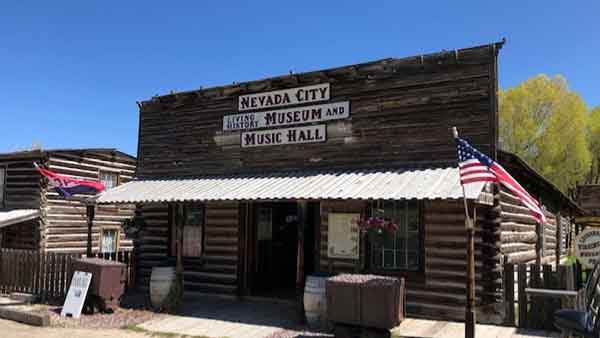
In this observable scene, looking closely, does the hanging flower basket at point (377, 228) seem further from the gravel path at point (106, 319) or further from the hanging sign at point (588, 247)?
the gravel path at point (106, 319)

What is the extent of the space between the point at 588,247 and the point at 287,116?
269 inches

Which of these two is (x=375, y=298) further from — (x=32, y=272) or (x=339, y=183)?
(x=32, y=272)

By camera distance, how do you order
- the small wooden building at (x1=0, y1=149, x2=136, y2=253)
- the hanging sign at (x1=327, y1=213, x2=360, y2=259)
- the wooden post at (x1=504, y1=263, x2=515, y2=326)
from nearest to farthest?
the wooden post at (x1=504, y1=263, x2=515, y2=326) → the hanging sign at (x1=327, y1=213, x2=360, y2=259) → the small wooden building at (x1=0, y1=149, x2=136, y2=253)

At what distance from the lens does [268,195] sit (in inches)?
391

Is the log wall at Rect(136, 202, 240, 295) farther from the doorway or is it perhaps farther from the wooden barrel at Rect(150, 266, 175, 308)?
the wooden barrel at Rect(150, 266, 175, 308)

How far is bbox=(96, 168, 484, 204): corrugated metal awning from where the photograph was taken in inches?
344

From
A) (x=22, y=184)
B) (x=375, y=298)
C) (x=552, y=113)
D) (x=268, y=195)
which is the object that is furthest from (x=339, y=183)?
(x=552, y=113)

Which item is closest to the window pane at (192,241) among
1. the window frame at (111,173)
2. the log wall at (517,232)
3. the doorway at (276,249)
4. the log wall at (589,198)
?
the doorway at (276,249)

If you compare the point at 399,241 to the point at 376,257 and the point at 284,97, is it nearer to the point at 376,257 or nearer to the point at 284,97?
the point at 376,257

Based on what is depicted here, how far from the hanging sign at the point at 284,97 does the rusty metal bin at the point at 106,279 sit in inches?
191

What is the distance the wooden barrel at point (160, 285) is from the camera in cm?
1066

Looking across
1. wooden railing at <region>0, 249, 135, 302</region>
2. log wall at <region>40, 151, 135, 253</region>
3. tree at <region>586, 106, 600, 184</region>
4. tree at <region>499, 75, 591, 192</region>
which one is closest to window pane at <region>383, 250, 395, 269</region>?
wooden railing at <region>0, 249, 135, 302</region>

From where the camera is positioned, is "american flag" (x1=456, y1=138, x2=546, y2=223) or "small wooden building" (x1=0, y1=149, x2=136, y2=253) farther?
"small wooden building" (x1=0, y1=149, x2=136, y2=253)

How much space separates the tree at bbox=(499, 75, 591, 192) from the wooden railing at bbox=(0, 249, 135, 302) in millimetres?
29120
